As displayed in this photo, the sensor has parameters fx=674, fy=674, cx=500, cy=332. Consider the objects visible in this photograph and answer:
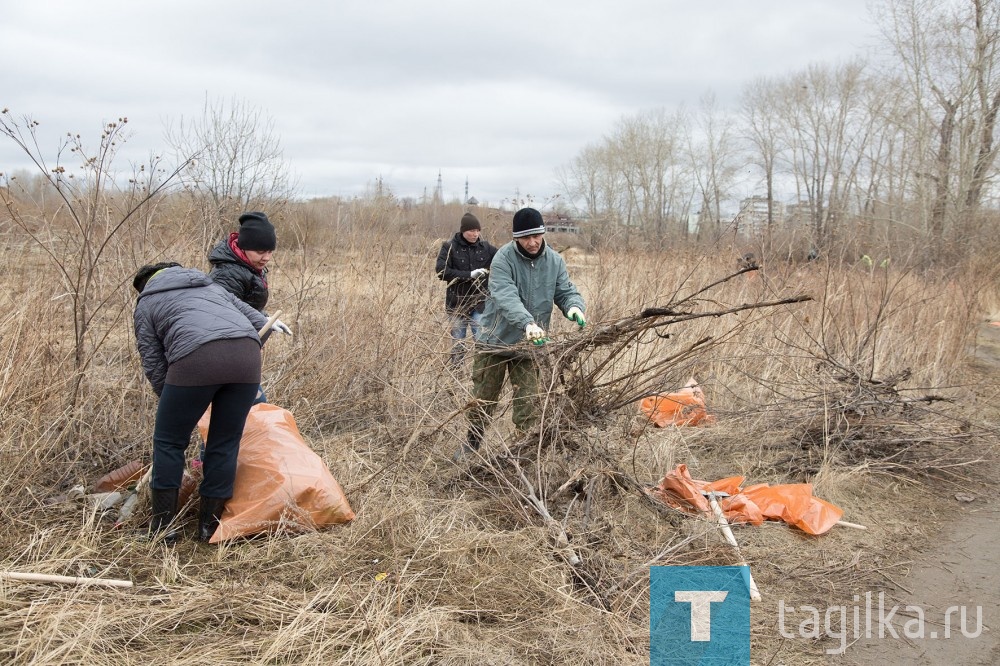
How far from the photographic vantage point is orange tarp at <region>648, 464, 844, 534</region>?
3.47m

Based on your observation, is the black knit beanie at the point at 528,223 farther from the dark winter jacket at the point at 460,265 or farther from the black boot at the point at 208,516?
the black boot at the point at 208,516

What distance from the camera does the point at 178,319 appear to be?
2670mm

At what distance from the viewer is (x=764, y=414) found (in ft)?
15.5

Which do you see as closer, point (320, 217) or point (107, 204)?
point (107, 204)

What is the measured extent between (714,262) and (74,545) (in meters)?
6.61

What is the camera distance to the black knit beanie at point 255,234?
3.24 m

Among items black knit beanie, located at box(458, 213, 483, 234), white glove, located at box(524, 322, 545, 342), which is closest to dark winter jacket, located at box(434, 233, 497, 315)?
black knit beanie, located at box(458, 213, 483, 234)

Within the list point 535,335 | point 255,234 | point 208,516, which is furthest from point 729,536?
point 255,234

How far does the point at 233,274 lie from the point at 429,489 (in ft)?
4.83

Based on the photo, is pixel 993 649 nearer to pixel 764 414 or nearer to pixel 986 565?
pixel 986 565

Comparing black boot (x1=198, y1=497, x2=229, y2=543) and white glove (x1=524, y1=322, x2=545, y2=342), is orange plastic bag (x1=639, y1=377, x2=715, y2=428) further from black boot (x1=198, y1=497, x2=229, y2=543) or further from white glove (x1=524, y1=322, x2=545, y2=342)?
black boot (x1=198, y1=497, x2=229, y2=543)

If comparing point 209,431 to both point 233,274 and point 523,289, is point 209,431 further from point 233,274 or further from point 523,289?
point 523,289

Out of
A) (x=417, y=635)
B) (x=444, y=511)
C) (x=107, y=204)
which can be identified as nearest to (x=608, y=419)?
(x=444, y=511)

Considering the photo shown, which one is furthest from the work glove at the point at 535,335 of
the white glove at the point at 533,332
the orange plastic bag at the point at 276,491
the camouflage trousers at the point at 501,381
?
the orange plastic bag at the point at 276,491
